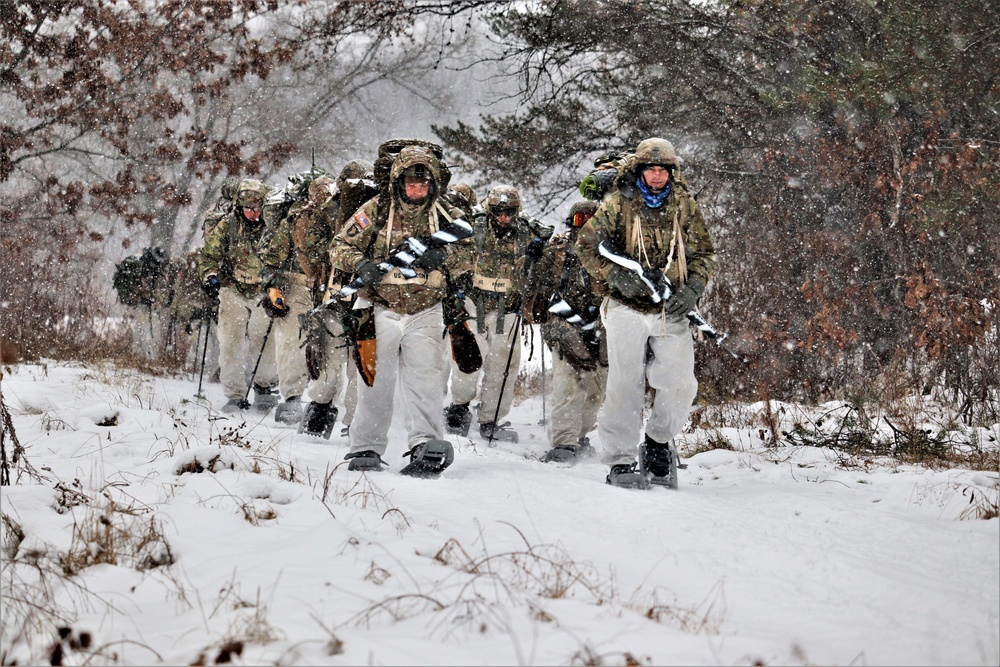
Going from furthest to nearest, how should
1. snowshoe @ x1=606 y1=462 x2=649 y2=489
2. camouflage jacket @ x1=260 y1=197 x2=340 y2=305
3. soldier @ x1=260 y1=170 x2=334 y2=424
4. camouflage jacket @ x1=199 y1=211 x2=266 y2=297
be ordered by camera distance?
1. camouflage jacket @ x1=199 y1=211 x2=266 y2=297
2. soldier @ x1=260 y1=170 x2=334 y2=424
3. camouflage jacket @ x1=260 y1=197 x2=340 y2=305
4. snowshoe @ x1=606 y1=462 x2=649 y2=489

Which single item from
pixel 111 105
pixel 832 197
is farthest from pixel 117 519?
pixel 832 197

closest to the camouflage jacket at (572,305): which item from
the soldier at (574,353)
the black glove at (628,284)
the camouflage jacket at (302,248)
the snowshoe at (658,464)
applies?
the soldier at (574,353)

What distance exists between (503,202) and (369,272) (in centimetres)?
336

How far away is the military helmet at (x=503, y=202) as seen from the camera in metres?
8.49

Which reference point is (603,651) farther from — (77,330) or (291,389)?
(77,330)

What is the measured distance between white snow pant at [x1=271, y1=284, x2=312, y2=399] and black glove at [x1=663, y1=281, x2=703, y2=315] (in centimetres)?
424

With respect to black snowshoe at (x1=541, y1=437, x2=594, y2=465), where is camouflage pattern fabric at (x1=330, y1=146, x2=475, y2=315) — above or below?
above

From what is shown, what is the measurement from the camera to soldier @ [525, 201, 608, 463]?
7066 mm

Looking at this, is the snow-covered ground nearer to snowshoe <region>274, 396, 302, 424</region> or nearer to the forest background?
snowshoe <region>274, 396, 302, 424</region>

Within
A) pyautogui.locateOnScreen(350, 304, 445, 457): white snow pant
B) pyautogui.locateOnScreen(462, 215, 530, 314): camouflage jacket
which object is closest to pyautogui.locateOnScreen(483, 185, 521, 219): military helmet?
pyautogui.locateOnScreen(462, 215, 530, 314): camouflage jacket

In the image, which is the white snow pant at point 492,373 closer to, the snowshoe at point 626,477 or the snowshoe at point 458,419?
the snowshoe at point 458,419

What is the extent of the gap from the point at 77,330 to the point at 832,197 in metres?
9.76

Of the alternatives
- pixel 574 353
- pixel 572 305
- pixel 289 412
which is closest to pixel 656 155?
pixel 572 305

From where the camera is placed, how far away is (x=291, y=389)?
27.9 ft
